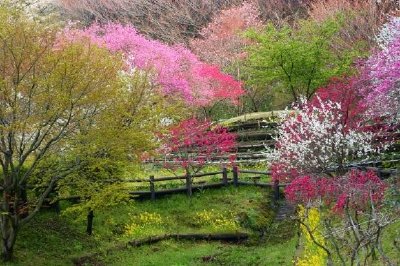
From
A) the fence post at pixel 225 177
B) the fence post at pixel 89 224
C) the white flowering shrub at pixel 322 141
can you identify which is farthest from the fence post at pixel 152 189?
the white flowering shrub at pixel 322 141

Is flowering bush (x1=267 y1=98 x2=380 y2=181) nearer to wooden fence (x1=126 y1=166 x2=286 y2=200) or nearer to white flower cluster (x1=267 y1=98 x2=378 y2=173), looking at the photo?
white flower cluster (x1=267 y1=98 x2=378 y2=173)

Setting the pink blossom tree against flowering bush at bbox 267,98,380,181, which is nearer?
flowering bush at bbox 267,98,380,181

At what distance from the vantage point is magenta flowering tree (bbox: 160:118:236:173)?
2088cm

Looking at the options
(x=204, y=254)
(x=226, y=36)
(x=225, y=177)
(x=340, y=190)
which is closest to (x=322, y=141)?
(x=340, y=190)

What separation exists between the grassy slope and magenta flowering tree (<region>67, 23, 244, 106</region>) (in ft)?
26.5

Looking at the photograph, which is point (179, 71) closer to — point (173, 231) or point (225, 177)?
point (225, 177)

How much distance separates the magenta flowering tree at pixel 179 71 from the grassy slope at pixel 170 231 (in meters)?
8.08

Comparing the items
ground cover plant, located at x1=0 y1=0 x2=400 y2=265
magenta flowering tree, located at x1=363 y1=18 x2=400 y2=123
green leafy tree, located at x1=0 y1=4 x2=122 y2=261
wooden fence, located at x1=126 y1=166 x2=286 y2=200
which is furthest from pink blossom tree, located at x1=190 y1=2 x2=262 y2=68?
green leafy tree, located at x1=0 y1=4 x2=122 y2=261

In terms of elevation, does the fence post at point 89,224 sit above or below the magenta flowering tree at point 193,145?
below

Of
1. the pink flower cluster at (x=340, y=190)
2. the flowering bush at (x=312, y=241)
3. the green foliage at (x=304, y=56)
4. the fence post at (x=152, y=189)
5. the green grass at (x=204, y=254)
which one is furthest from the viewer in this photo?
the green foliage at (x=304, y=56)

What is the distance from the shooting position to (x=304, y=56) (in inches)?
1024

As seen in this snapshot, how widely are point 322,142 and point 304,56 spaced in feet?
26.2

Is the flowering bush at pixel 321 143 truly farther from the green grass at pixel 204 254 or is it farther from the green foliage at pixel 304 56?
the green foliage at pixel 304 56

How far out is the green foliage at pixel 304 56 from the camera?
2603 centimetres
